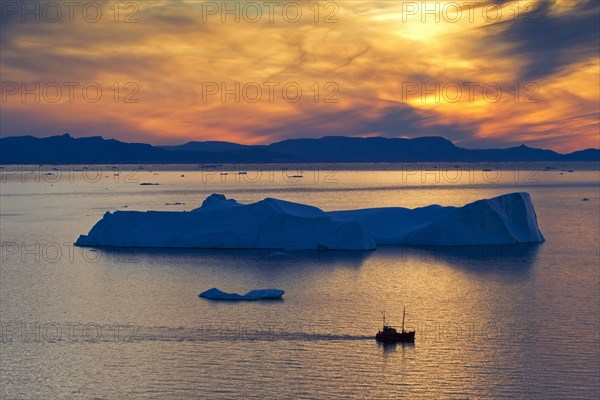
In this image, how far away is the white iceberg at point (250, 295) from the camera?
2873cm

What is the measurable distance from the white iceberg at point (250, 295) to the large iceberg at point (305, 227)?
1248cm

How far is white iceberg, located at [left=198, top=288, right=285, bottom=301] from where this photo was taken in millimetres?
28734

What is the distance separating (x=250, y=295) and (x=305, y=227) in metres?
13.6

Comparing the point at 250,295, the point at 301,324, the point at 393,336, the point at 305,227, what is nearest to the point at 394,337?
the point at 393,336

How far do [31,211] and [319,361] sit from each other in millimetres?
60379

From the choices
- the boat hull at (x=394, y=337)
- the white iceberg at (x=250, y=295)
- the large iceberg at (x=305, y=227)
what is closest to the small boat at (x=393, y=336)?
Answer: the boat hull at (x=394, y=337)

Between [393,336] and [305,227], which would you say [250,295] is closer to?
[393,336]

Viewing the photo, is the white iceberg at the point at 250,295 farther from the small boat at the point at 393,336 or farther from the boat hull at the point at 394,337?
the boat hull at the point at 394,337

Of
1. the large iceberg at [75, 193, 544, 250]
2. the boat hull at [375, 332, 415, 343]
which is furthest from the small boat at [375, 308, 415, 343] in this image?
the large iceberg at [75, 193, 544, 250]

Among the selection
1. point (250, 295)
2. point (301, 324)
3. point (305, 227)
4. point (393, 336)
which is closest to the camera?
point (393, 336)

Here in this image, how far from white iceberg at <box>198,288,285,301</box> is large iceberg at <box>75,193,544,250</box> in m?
12.5

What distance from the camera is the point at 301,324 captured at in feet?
81.5

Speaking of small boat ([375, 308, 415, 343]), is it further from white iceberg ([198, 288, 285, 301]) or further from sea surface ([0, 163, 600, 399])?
white iceberg ([198, 288, 285, 301])

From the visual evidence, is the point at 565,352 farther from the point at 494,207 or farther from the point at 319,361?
the point at 494,207
